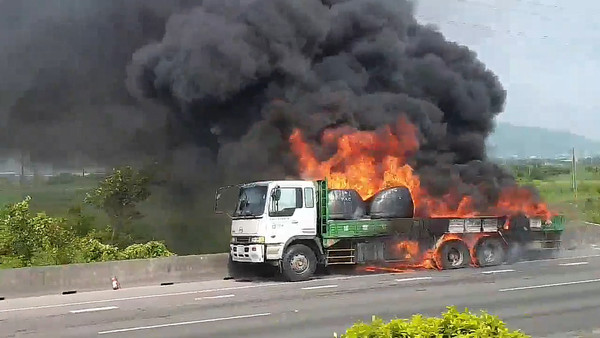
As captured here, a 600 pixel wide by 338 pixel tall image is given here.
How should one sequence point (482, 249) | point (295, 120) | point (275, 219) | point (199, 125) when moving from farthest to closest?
point (199, 125) < point (295, 120) < point (482, 249) < point (275, 219)

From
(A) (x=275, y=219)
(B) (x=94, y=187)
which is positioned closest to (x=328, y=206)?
(A) (x=275, y=219)

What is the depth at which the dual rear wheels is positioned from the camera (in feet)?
59.4

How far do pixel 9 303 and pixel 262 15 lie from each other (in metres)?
15.1

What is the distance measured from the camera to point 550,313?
10.4m

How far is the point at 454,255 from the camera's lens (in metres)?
18.4

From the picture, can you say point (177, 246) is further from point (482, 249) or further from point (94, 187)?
point (482, 249)

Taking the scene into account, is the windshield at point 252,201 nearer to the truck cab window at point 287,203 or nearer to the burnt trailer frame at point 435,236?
the truck cab window at point 287,203

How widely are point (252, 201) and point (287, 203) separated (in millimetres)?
859

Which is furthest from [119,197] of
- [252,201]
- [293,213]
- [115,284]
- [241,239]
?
[293,213]

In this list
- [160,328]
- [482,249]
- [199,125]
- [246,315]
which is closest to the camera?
[160,328]

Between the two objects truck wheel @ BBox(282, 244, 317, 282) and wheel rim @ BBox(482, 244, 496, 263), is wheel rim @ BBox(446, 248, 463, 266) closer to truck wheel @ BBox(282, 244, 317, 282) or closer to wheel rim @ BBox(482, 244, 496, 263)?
wheel rim @ BBox(482, 244, 496, 263)

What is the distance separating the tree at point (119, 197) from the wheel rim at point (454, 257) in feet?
Result: 35.6

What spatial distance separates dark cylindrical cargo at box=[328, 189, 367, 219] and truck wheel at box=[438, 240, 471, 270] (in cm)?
248

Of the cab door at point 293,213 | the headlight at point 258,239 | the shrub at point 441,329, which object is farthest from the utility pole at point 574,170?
the shrub at point 441,329
